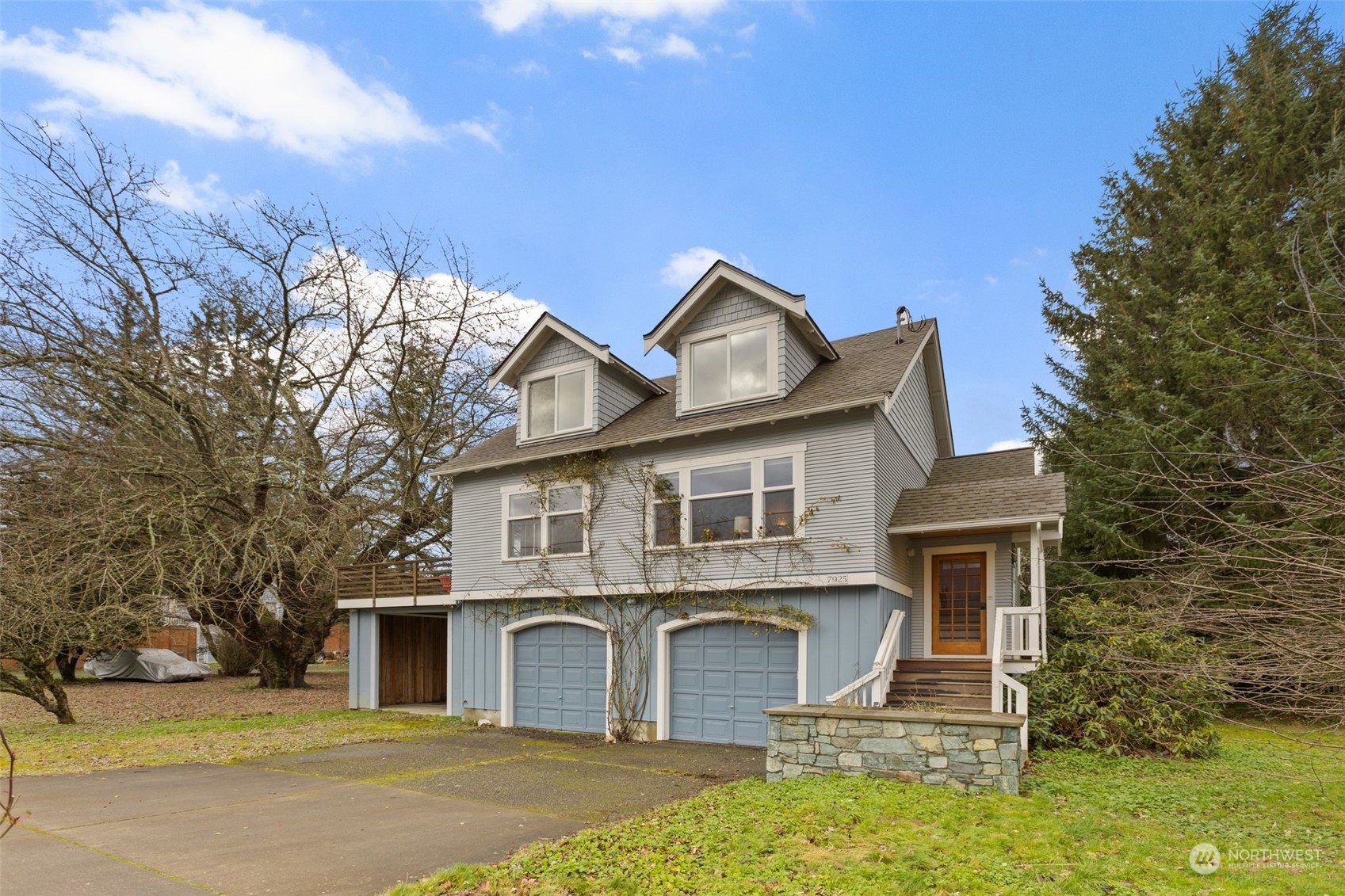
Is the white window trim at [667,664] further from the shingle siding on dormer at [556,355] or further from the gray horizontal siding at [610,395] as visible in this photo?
the shingle siding on dormer at [556,355]

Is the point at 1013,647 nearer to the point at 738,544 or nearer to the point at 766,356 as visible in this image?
the point at 738,544

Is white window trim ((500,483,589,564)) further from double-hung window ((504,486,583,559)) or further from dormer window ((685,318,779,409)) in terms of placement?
dormer window ((685,318,779,409))

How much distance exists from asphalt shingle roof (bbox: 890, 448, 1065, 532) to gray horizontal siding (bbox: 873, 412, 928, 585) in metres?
0.30

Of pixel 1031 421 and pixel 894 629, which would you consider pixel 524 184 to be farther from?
pixel 1031 421

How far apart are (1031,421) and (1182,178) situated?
666cm

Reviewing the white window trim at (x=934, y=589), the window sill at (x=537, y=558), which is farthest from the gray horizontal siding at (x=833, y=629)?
the window sill at (x=537, y=558)

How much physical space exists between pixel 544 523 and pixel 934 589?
7074 mm

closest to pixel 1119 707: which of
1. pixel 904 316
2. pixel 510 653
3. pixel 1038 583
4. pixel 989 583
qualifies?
pixel 1038 583

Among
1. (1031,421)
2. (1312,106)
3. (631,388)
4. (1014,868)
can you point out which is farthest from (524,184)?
(1312,106)

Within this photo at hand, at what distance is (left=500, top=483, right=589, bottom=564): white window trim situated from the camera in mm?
14781

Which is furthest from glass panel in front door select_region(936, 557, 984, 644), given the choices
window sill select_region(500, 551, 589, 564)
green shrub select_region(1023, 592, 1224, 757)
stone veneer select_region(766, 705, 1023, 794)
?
window sill select_region(500, 551, 589, 564)

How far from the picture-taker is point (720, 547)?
43.4 ft

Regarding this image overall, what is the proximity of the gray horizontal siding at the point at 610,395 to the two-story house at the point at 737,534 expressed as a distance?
45 mm

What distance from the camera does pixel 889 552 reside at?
1277 centimetres
